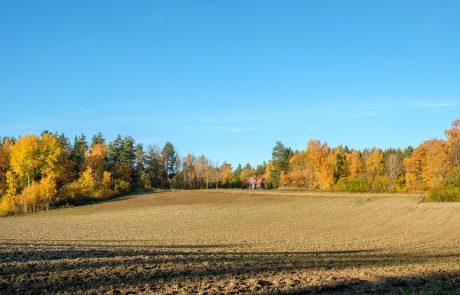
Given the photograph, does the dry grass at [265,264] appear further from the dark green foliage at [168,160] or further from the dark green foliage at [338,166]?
the dark green foliage at [168,160]

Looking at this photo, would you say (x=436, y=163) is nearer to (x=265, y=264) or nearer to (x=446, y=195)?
(x=446, y=195)

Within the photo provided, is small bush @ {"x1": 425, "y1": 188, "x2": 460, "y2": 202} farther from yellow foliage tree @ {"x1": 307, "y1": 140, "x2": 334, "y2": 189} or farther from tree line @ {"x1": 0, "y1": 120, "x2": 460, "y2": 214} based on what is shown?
yellow foliage tree @ {"x1": 307, "y1": 140, "x2": 334, "y2": 189}

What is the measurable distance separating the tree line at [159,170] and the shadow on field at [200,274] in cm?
4926

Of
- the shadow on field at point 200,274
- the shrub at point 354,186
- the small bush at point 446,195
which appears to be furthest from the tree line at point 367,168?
the shadow on field at point 200,274

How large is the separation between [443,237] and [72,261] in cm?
2492

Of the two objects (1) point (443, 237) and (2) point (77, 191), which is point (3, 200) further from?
(1) point (443, 237)

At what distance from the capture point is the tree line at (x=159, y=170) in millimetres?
86250

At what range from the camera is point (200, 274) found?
14.8 m

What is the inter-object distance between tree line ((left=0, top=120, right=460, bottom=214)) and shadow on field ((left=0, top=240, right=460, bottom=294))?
49.3 meters

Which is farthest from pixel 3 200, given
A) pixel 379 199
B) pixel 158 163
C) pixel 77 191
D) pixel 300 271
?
pixel 300 271

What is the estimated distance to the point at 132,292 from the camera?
38.5 feet

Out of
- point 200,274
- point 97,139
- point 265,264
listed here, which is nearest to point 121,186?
point 97,139

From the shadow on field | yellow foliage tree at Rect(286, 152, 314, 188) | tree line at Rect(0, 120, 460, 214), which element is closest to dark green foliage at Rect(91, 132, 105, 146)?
tree line at Rect(0, 120, 460, 214)

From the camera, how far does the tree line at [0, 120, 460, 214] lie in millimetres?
86250
